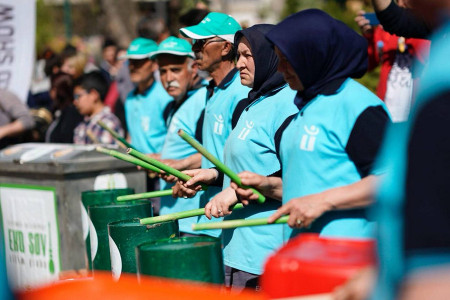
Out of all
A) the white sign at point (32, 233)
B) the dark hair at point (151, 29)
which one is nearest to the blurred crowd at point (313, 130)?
the white sign at point (32, 233)

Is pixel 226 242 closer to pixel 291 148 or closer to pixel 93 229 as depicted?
pixel 93 229

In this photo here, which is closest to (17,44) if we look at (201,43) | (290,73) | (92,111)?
(92,111)

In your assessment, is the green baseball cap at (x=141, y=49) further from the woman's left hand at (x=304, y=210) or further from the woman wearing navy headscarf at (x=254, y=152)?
the woman's left hand at (x=304, y=210)

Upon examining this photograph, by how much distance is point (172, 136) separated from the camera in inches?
225

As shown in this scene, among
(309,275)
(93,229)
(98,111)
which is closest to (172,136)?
(93,229)

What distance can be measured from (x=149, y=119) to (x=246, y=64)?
278cm

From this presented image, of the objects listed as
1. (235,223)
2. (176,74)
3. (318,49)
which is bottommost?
(235,223)

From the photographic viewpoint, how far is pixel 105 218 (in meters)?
4.61

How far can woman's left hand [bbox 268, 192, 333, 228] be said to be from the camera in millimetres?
2955

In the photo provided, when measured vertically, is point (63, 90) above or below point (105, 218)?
above

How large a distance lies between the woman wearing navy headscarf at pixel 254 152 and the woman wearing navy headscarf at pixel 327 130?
1.86 feet

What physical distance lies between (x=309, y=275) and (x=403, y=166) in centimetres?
61

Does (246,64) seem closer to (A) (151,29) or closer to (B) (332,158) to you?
(B) (332,158)

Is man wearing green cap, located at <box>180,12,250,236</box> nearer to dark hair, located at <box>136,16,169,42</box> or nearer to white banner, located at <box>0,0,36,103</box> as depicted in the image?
dark hair, located at <box>136,16,169,42</box>
